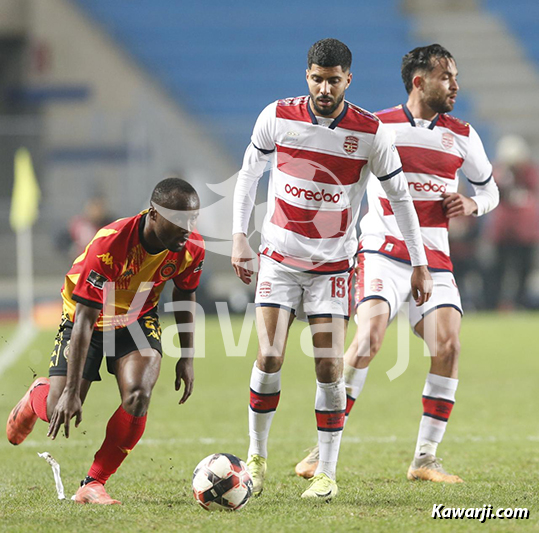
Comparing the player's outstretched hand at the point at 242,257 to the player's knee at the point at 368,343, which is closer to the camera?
the player's outstretched hand at the point at 242,257

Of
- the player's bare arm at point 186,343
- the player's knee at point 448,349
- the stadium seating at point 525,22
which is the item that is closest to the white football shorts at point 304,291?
the player's bare arm at point 186,343

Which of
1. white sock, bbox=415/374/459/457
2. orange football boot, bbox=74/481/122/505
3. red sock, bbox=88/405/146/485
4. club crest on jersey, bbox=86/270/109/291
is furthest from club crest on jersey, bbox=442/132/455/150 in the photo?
orange football boot, bbox=74/481/122/505

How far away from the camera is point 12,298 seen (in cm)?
1859

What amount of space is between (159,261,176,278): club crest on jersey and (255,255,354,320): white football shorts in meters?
0.52

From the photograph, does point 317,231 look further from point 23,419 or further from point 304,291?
point 23,419

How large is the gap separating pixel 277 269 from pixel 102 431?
304cm

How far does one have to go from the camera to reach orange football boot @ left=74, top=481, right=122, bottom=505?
197 inches

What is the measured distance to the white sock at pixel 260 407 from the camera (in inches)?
217

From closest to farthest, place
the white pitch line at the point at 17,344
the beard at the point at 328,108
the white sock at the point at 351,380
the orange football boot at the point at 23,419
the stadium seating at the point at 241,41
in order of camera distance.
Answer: the beard at the point at 328,108
the orange football boot at the point at 23,419
the white sock at the point at 351,380
the white pitch line at the point at 17,344
the stadium seating at the point at 241,41

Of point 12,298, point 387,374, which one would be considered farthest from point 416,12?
point 387,374

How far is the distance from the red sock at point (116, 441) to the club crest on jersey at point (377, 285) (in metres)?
1.82

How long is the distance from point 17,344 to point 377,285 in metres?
8.82

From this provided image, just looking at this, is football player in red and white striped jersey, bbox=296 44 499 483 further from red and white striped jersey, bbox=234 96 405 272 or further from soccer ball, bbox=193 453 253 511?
soccer ball, bbox=193 453 253 511

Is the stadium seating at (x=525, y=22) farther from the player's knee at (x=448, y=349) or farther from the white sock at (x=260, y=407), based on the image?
the white sock at (x=260, y=407)
